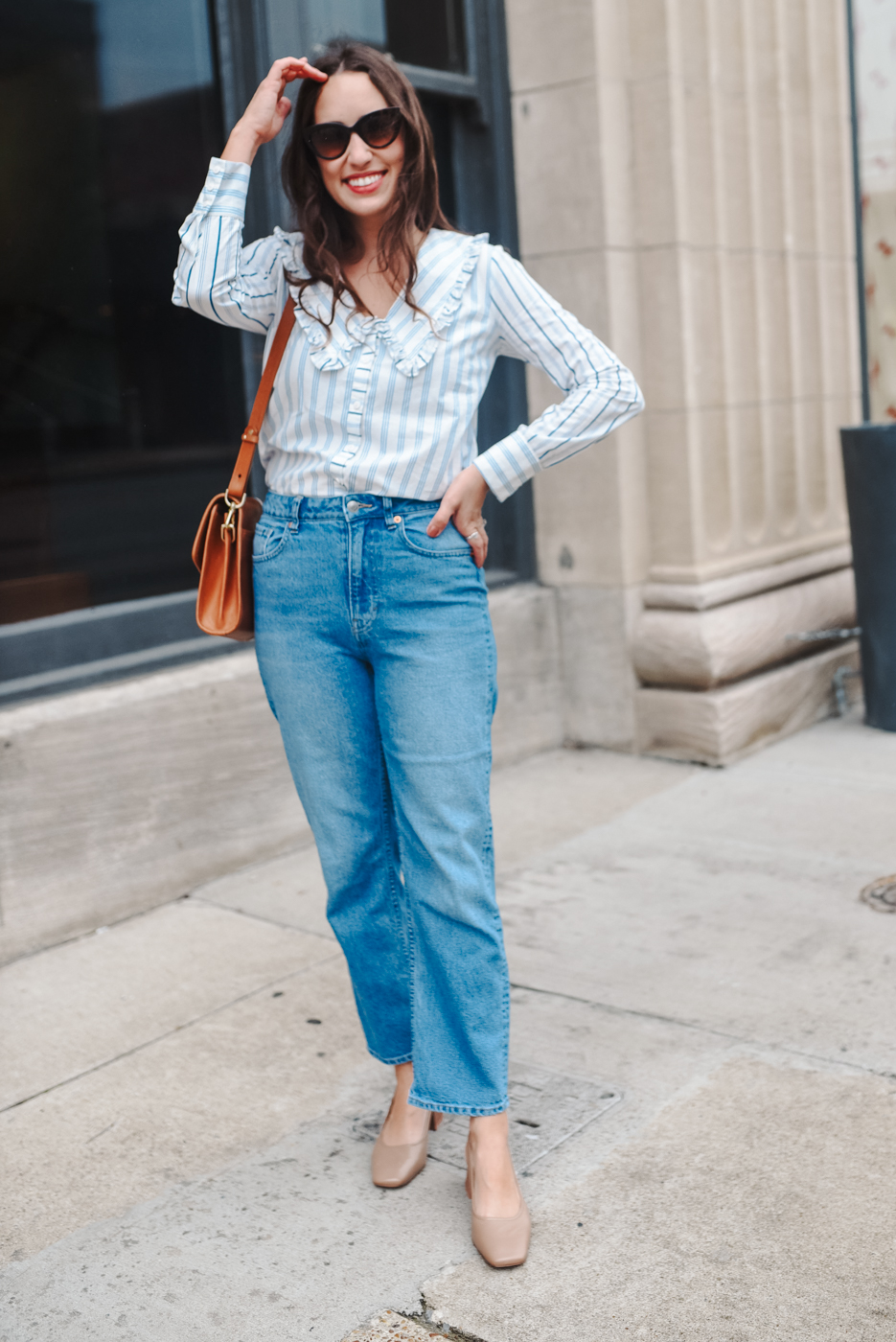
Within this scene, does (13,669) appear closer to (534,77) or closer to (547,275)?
(547,275)

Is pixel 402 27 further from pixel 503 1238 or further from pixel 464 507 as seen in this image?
pixel 503 1238

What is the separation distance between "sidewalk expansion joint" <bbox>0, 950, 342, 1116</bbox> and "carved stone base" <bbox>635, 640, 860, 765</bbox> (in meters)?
2.04

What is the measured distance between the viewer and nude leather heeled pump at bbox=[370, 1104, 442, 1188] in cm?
263

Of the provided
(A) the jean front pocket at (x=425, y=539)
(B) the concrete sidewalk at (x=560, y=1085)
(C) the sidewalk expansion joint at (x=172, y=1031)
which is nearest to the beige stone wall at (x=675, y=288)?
(B) the concrete sidewalk at (x=560, y=1085)

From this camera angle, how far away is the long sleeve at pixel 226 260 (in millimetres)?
2432

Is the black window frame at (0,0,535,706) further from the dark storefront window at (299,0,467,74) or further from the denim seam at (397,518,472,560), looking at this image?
the denim seam at (397,518,472,560)

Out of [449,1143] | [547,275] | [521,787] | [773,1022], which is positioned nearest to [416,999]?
[449,1143]

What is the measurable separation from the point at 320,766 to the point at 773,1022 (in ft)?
4.46

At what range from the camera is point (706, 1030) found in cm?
320

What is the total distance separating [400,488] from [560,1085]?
1368 millimetres

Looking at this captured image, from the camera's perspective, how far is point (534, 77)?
5320 mm

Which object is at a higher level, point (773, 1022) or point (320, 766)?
point (320, 766)

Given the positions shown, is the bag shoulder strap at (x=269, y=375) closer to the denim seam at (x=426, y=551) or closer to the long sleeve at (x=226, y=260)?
the long sleeve at (x=226, y=260)

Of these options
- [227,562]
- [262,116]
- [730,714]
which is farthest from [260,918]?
[262,116]
